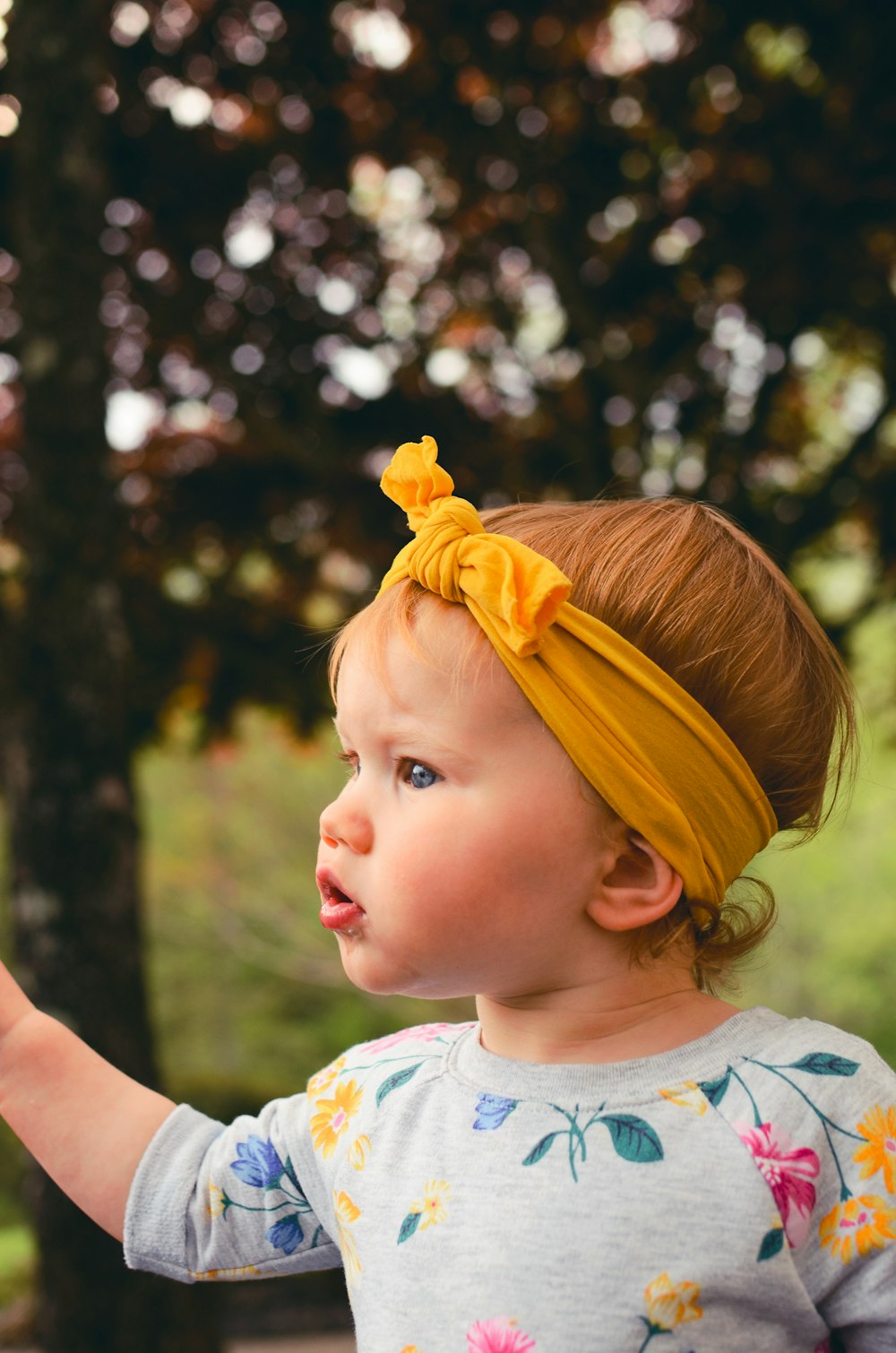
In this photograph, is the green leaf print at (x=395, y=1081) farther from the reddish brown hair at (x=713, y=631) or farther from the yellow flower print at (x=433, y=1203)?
the reddish brown hair at (x=713, y=631)

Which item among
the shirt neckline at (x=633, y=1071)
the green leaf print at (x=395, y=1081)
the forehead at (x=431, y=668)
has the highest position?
the forehead at (x=431, y=668)

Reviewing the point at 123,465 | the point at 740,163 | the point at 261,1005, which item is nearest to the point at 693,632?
the point at 740,163

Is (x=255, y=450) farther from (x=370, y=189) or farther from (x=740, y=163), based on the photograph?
(x=740, y=163)

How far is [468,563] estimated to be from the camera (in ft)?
4.21

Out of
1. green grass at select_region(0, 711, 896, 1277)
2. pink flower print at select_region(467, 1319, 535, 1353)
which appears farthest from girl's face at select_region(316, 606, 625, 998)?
green grass at select_region(0, 711, 896, 1277)

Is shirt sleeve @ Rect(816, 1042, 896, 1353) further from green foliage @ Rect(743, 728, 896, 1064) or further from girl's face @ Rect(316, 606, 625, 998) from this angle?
green foliage @ Rect(743, 728, 896, 1064)

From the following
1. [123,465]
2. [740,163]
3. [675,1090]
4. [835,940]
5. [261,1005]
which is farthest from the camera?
[261,1005]

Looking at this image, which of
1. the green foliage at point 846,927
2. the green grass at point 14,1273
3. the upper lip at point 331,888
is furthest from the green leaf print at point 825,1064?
the green foliage at point 846,927

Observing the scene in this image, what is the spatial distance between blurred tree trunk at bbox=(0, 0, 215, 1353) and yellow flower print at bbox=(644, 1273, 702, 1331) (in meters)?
2.81

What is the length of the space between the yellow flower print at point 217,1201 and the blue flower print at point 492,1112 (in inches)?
13.6

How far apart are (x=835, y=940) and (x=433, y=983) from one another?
14.7 meters

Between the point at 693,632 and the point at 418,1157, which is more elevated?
the point at 693,632

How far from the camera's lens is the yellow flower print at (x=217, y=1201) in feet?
4.62

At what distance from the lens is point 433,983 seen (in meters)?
1.29
